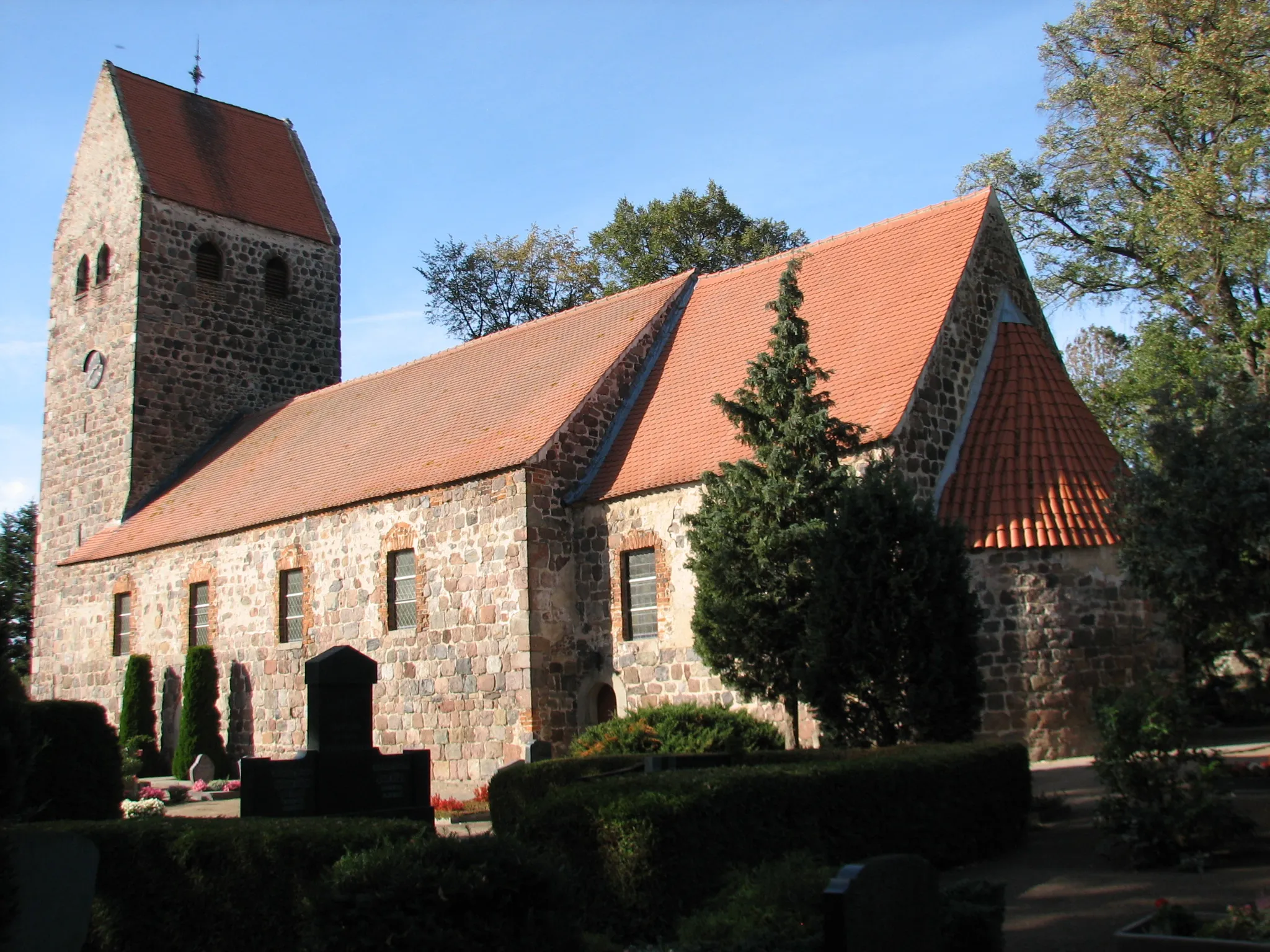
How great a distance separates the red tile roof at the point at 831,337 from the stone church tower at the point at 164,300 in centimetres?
1368

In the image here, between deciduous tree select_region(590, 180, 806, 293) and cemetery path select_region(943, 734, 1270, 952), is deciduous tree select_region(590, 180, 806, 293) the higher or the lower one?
the higher one

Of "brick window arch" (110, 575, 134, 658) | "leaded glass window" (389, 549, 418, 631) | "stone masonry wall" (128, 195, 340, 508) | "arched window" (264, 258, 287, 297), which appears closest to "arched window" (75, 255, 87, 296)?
"stone masonry wall" (128, 195, 340, 508)

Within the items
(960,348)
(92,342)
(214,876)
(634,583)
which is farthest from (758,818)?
(92,342)

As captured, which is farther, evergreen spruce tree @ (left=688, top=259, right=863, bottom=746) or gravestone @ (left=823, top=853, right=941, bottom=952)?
evergreen spruce tree @ (left=688, top=259, right=863, bottom=746)

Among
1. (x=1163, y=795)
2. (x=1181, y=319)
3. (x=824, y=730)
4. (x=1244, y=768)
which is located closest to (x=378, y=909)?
(x=1163, y=795)

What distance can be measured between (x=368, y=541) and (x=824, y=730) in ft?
32.7

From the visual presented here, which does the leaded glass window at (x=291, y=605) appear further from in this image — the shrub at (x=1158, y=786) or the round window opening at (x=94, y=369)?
the shrub at (x=1158, y=786)

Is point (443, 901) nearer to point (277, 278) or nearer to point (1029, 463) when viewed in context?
point (1029, 463)

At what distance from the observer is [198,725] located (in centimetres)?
2216

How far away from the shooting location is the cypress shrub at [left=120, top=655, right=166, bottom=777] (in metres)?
23.5

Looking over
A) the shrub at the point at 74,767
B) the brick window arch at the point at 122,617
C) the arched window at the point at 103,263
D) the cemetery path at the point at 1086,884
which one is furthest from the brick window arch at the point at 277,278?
the cemetery path at the point at 1086,884

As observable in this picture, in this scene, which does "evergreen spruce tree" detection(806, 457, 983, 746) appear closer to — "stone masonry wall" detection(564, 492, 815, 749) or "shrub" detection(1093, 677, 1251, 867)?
"shrub" detection(1093, 677, 1251, 867)

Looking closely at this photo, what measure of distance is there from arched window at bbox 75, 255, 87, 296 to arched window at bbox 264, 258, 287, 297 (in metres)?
4.43

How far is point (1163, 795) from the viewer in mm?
8766
